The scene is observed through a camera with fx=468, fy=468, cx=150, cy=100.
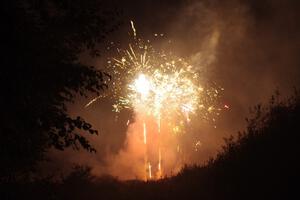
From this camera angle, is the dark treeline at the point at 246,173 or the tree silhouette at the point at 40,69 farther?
the dark treeline at the point at 246,173

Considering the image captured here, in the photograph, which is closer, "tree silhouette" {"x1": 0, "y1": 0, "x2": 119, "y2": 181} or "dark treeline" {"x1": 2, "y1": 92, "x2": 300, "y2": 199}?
"tree silhouette" {"x1": 0, "y1": 0, "x2": 119, "y2": 181}

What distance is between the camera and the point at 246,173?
1091 cm

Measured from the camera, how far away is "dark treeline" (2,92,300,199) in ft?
32.5

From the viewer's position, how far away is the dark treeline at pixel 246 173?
32.5 feet

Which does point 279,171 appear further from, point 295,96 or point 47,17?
point 47,17

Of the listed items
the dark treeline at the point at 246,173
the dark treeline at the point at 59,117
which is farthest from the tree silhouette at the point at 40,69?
the dark treeline at the point at 246,173

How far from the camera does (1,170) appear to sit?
9039 mm

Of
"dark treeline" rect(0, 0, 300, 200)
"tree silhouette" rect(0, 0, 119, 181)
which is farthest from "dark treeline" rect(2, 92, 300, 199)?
"tree silhouette" rect(0, 0, 119, 181)

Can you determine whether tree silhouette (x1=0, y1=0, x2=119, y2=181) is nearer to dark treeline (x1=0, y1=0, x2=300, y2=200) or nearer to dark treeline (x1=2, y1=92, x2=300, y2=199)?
dark treeline (x1=0, y1=0, x2=300, y2=200)

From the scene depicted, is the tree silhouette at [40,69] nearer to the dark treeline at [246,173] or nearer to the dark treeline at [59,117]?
the dark treeline at [59,117]

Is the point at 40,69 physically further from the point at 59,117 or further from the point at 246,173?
the point at 246,173

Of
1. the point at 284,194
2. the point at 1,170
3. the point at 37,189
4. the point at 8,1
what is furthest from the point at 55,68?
the point at 284,194

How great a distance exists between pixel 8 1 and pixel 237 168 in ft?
23.0

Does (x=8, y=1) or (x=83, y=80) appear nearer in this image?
(x=8, y=1)
